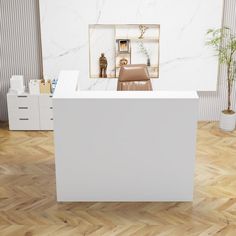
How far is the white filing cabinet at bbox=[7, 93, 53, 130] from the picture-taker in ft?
23.0

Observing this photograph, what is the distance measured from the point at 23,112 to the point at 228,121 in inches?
110

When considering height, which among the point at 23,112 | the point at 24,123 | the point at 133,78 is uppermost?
the point at 133,78

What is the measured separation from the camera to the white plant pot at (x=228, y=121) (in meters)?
7.07

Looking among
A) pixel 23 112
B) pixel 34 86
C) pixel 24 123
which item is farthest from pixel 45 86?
pixel 24 123

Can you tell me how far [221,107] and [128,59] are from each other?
1.52 metres

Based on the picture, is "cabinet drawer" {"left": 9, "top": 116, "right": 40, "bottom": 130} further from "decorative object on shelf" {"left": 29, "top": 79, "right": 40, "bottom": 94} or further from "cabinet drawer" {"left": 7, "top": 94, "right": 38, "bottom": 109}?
"decorative object on shelf" {"left": 29, "top": 79, "right": 40, "bottom": 94}

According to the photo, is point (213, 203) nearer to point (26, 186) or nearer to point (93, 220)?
point (93, 220)

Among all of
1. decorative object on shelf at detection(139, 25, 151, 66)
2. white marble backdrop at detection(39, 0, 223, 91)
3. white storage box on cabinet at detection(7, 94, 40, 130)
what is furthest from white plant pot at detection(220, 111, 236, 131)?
white storage box on cabinet at detection(7, 94, 40, 130)

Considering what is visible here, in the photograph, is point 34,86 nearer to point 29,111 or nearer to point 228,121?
point 29,111

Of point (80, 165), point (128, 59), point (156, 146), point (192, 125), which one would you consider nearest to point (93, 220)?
point (80, 165)

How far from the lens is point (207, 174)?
5.77 metres

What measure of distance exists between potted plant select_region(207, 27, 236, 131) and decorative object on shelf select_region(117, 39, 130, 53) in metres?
1.08

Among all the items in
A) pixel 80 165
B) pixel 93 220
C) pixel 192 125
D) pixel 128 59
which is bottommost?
pixel 93 220

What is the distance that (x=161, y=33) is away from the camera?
6.91 metres
